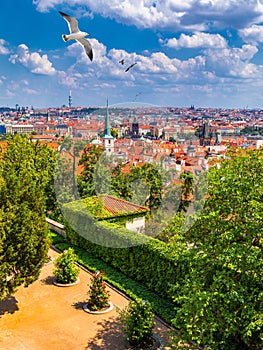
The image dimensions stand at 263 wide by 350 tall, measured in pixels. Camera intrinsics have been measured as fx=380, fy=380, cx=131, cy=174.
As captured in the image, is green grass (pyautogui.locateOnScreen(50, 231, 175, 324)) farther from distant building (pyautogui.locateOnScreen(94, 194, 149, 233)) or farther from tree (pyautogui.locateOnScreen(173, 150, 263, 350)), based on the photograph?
tree (pyautogui.locateOnScreen(173, 150, 263, 350))

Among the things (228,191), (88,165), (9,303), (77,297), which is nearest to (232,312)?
(228,191)

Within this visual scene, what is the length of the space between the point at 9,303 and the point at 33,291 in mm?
1173

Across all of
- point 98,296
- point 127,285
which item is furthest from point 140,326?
point 127,285

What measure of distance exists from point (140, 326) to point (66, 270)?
474 centimetres

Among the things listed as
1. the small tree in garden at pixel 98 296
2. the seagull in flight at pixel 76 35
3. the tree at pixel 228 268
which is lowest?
the small tree in garden at pixel 98 296

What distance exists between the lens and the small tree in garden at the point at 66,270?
1409cm

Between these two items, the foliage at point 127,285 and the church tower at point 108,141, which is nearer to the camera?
the foliage at point 127,285

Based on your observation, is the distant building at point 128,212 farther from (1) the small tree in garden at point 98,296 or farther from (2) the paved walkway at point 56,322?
(1) the small tree in garden at point 98,296

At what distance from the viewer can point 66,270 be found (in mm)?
14047

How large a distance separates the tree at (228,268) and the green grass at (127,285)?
10.9 feet

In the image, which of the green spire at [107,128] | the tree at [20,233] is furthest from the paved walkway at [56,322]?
the green spire at [107,128]

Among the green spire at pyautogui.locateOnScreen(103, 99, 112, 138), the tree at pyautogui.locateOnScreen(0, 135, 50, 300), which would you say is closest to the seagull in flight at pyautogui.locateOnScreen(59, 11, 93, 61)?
the tree at pyautogui.locateOnScreen(0, 135, 50, 300)

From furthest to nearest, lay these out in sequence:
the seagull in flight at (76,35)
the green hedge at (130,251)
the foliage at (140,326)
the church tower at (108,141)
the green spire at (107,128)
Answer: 1. the church tower at (108,141)
2. the green spire at (107,128)
3. the green hedge at (130,251)
4. the foliage at (140,326)
5. the seagull in flight at (76,35)

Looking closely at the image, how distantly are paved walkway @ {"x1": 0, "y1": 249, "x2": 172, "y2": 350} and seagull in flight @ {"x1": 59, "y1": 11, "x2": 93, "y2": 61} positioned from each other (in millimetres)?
7644
